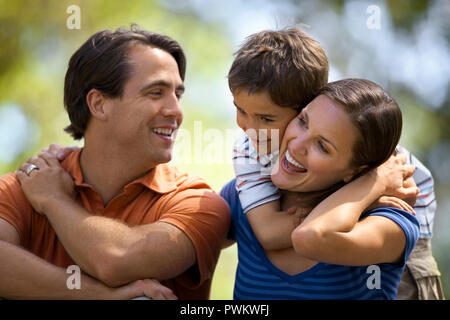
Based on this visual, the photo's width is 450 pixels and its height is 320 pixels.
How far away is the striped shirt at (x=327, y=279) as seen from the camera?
1946 mm

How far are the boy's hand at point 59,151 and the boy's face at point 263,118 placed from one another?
3.58 ft

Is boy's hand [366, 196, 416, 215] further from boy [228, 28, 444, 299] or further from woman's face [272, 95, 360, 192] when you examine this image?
boy [228, 28, 444, 299]

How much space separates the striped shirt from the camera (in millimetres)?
1946

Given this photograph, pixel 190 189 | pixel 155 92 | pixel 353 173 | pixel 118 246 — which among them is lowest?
pixel 118 246

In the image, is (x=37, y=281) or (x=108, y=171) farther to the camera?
(x=108, y=171)

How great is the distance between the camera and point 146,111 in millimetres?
2588

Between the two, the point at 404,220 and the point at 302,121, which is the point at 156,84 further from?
the point at 404,220

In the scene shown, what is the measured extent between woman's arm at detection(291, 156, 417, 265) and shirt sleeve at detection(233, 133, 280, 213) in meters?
0.30

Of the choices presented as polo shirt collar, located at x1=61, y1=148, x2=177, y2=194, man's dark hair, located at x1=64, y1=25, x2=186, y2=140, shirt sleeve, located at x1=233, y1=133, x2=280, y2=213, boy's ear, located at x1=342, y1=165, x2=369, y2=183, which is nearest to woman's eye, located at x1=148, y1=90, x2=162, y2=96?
man's dark hair, located at x1=64, y1=25, x2=186, y2=140

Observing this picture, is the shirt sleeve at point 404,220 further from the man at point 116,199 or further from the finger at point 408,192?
the man at point 116,199

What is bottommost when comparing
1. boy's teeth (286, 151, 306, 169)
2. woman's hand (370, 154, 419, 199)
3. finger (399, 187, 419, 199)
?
finger (399, 187, 419, 199)

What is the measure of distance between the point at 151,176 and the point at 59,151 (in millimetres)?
551

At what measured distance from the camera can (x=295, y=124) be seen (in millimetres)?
1975

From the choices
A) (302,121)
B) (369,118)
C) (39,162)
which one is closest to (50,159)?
(39,162)
